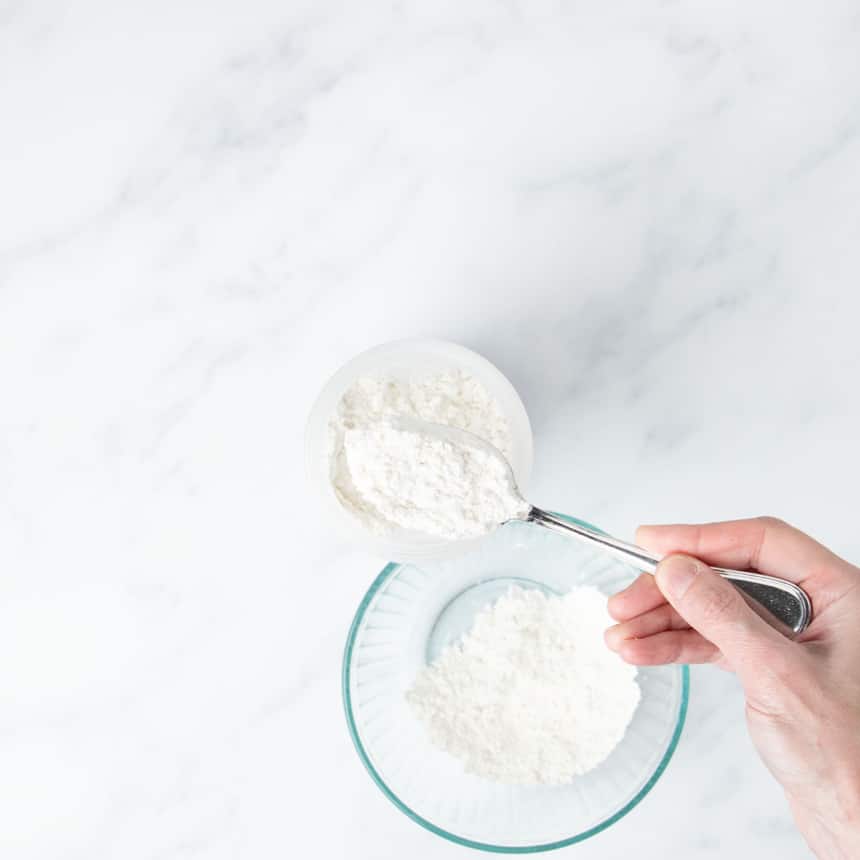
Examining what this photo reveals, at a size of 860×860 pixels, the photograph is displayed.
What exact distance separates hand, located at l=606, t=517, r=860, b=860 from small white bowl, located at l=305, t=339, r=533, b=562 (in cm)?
19

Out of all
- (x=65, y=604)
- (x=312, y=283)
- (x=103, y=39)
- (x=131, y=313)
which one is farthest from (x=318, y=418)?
(x=103, y=39)

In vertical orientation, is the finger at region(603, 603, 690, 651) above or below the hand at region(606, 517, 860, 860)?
above

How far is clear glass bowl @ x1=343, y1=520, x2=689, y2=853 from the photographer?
121 cm

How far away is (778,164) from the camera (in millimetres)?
1262

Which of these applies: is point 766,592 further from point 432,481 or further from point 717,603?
point 432,481

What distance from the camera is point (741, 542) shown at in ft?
3.50

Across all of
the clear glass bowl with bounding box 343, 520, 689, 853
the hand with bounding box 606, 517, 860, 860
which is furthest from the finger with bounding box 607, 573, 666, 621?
the clear glass bowl with bounding box 343, 520, 689, 853

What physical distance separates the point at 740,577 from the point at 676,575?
116mm

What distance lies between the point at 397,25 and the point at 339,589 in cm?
75

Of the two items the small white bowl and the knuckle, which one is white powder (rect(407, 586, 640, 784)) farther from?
the knuckle

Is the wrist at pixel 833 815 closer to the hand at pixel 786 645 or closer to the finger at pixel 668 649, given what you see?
the hand at pixel 786 645

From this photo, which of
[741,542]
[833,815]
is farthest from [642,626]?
[833,815]

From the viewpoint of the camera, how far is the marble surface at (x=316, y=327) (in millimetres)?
1248

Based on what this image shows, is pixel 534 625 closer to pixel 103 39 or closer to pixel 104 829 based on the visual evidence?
pixel 104 829
